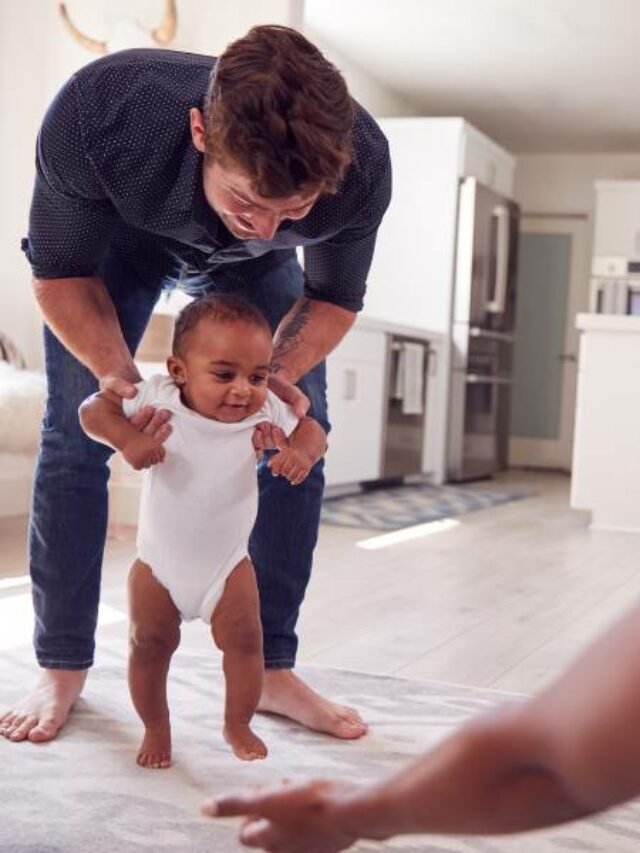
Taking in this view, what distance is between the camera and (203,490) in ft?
5.29

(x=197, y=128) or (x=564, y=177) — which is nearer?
(x=197, y=128)

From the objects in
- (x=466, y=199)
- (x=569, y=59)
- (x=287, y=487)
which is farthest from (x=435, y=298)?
Result: (x=287, y=487)

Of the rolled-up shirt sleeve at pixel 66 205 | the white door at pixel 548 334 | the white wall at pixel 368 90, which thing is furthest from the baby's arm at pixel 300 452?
the white door at pixel 548 334

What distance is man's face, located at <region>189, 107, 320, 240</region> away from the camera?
1343 millimetres

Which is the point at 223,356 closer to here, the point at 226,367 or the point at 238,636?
the point at 226,367

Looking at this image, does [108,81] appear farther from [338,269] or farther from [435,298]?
[435,298]

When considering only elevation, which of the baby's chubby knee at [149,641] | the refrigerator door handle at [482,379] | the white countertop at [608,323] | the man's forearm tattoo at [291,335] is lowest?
the baby's chubby knee at [149,641]

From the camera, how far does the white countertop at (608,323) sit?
511 cm

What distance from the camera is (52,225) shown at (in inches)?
64.9

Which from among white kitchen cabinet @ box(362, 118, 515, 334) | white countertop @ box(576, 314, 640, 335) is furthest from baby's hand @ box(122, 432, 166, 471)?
white kitchen cabinet @ box(362, 118, 515, 334)

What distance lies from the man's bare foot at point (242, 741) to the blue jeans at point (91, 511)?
289 millimetres

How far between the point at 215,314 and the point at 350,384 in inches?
169

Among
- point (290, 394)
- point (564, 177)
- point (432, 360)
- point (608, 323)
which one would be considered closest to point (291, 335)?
point (290, 394)

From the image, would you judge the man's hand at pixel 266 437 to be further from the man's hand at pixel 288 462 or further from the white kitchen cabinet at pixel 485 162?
the white kitchen cabinet at pixel 485 162
